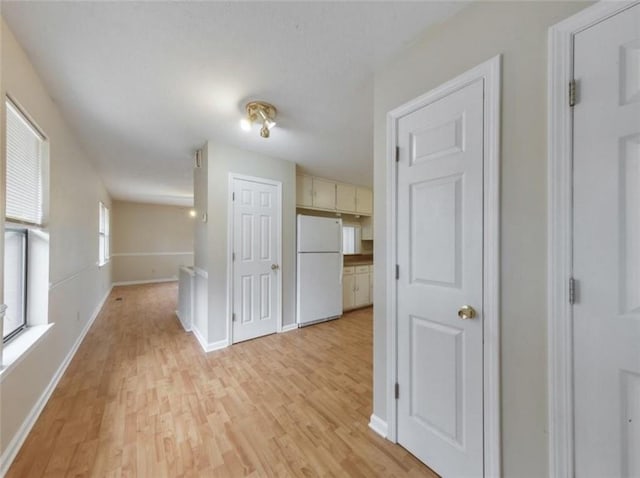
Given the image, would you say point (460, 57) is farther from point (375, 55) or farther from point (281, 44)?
point (281, 44)

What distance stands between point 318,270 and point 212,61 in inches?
110

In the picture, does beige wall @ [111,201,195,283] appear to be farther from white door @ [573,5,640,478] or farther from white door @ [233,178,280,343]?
white door @ [573,5,640,478]

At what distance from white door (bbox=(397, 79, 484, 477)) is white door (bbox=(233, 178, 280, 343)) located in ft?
6.89

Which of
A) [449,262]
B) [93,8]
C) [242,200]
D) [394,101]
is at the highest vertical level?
[93,8]

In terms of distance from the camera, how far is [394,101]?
1.48 meters

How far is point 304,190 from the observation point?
157 inches

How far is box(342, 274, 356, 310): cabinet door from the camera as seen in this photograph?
4301 mm

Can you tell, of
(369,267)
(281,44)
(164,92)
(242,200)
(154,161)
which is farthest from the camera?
(369,267)

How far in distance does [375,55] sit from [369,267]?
3671 mm

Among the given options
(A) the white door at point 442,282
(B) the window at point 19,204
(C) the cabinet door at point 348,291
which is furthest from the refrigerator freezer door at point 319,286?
(B) the window at point 19,204

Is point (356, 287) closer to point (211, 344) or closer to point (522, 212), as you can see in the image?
point (211, 344)

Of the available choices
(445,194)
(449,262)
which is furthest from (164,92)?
(449,262)

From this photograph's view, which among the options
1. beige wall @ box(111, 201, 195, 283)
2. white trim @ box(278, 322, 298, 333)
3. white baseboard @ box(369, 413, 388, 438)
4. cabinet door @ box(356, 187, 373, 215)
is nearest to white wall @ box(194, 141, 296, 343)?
white trim @ box(278, 322, 298, 333)

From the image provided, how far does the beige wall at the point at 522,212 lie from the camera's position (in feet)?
3.09
